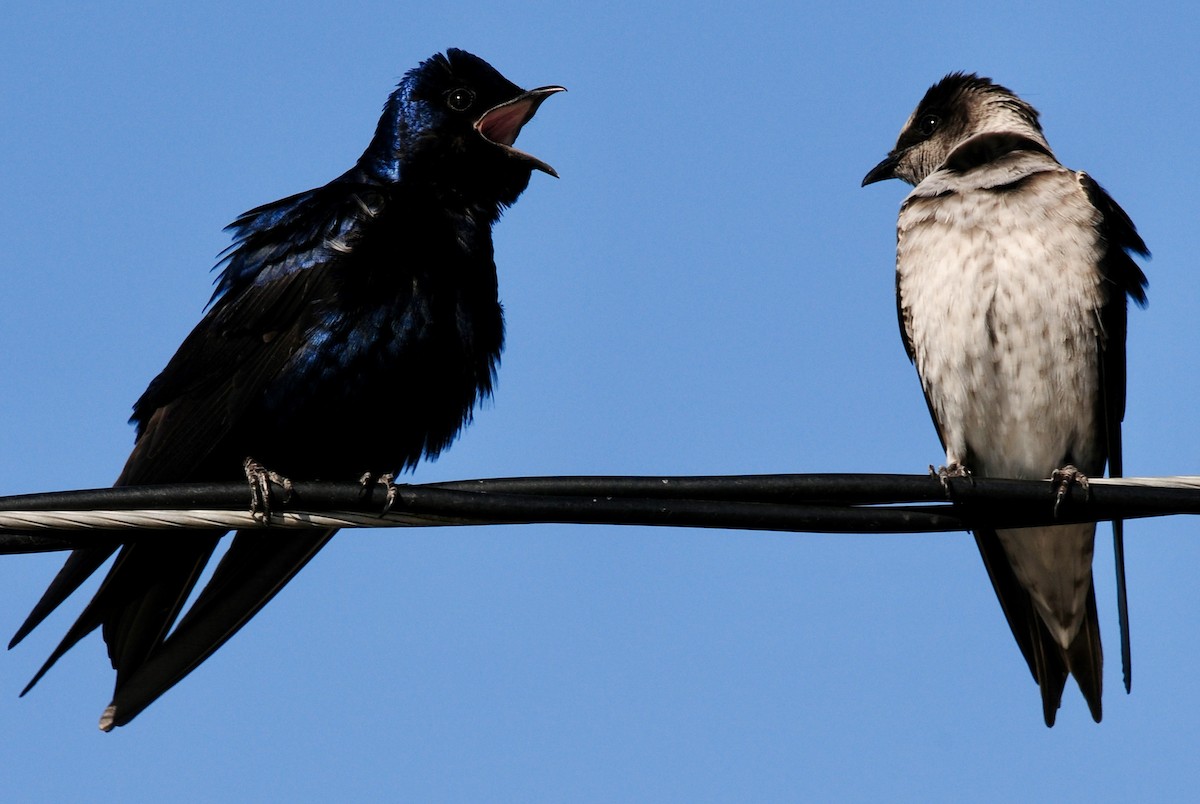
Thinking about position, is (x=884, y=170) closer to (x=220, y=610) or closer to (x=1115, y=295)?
(x=1115, y=295)

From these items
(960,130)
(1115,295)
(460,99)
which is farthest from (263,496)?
(960,130)

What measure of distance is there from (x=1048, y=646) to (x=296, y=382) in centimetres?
297

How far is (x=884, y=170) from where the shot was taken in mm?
7742

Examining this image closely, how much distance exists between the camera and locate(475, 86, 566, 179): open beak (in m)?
6.55

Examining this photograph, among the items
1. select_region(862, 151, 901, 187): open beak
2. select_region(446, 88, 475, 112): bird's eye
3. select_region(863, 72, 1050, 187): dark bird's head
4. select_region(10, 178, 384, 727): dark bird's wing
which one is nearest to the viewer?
select_region(10, 178, 384, 727): dark bird's wing

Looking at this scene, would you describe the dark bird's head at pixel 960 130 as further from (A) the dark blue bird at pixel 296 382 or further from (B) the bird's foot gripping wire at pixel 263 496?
(B) the bird's foot gripping wire at pixel 263 496

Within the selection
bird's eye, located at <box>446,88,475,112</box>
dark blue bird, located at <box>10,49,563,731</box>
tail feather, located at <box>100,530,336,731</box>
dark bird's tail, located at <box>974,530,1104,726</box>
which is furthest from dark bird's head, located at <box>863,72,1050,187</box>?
tail feather, located at <box>100,530,336,731</box>

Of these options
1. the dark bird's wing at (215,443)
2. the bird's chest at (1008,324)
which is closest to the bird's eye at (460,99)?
the dark bird's wing at (215,443)

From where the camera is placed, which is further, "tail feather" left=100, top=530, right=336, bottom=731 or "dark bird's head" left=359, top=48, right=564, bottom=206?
"dark bird's head" left=359, top=48, right=564, bottom=206

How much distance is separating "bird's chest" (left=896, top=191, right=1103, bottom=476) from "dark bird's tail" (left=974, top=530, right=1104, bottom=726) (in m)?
0.46

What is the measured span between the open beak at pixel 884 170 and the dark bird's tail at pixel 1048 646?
2399 millimetres

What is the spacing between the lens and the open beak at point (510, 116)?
6551mm

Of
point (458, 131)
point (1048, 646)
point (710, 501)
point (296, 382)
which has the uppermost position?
point (458, 131)

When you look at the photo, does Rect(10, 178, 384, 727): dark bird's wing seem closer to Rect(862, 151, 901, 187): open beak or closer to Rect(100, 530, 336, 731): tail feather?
Rect(100, 530, 336, 731): tail feather
